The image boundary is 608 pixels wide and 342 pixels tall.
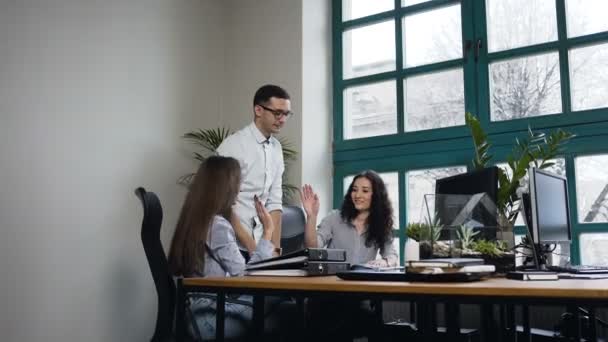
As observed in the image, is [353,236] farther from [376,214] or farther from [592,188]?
[592,188]

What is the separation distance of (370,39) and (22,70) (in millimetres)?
2145

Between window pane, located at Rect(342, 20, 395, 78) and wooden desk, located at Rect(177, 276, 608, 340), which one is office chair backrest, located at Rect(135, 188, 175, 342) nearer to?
wooden desk, located at Rect(177, 276, 608, 340)

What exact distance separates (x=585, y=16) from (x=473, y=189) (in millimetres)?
1592

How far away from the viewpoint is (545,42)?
3.30 metres

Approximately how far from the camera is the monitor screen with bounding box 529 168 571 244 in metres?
2.03

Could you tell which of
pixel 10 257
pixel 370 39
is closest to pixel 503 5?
pixel 370 39

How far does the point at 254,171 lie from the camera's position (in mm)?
2984

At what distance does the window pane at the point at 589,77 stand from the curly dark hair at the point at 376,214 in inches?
44.2

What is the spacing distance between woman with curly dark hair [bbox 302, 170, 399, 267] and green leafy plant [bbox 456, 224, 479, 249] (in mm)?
1214

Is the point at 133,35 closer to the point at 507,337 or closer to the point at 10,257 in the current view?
the point at 10,257

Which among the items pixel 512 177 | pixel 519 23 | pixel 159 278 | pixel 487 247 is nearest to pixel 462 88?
pixel 519 23

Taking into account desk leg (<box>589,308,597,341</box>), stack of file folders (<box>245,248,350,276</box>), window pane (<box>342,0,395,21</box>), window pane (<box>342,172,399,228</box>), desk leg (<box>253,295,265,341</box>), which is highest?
window pane (<box>342,0,395,21</box>)

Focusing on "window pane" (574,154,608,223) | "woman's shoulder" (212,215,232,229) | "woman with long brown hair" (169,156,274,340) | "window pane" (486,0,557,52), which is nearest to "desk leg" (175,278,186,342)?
"woman with long brown hair" (169,156,274,340)

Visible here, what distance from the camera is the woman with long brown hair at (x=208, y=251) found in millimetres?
1933
